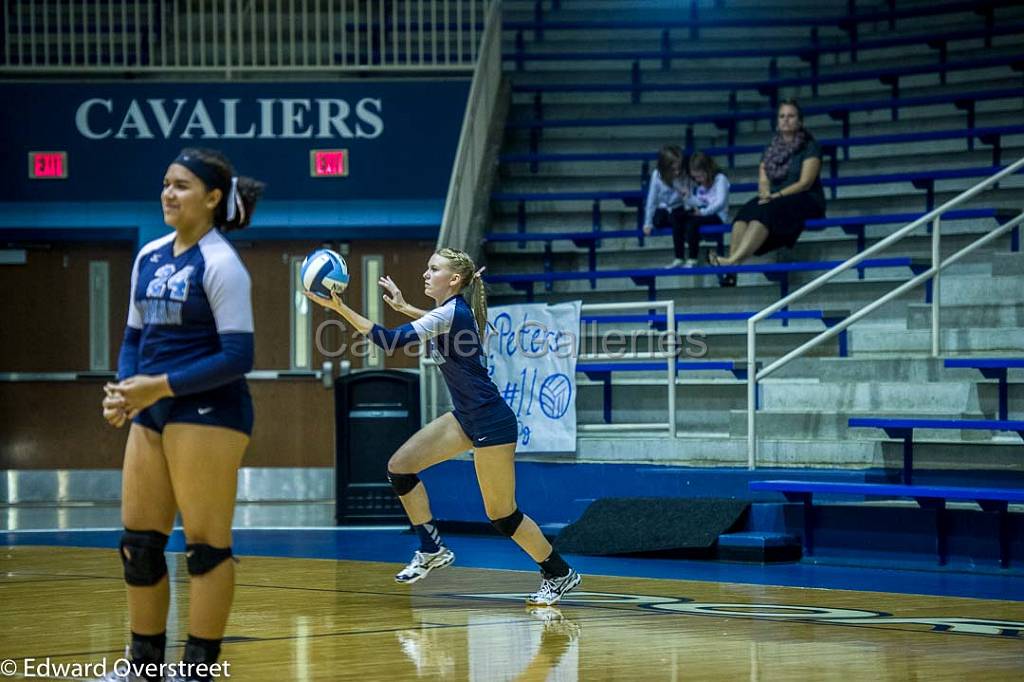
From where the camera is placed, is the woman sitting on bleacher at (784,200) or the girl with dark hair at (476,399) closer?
the girl with dark hair at (476,399)

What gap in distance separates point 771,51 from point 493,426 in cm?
999

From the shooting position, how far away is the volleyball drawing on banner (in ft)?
39.9

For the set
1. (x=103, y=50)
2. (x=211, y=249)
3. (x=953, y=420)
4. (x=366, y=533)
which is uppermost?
(x=103, y=50)

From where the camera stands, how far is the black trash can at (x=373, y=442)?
13.2 meters

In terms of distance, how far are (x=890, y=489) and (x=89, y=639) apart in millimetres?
5113

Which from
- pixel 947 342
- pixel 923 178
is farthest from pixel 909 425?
pixel 923 178

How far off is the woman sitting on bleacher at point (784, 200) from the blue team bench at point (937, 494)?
12.2 ft

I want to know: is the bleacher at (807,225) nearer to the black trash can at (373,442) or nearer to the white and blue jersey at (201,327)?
the black trash can at (373,442)

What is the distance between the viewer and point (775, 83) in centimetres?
1633

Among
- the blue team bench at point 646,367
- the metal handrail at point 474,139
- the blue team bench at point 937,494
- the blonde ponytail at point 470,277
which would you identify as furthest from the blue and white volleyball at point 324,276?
the metal handrail at point 474,139

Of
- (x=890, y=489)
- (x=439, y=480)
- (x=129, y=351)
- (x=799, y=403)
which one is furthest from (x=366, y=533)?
(x=129, y=351)

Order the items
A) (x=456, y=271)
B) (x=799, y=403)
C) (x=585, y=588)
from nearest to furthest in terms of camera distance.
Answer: (x=456, y=271) → (x=585, y=588) → (x=799, y=403)

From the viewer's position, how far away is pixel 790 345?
12969 mm

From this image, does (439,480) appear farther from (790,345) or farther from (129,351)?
(129,351)
